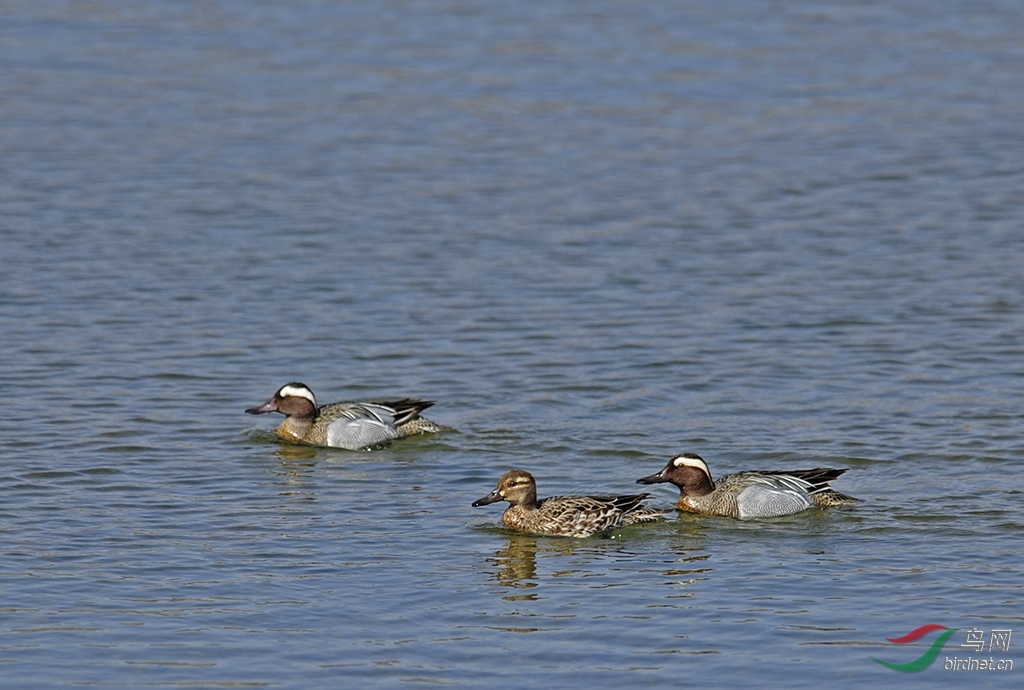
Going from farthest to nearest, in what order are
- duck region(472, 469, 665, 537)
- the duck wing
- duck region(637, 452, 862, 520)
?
the duck wing, duck region(637, 452, 862, 520), duck region(472, 469, 665, 537)

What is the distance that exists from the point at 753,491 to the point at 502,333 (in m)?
5.92

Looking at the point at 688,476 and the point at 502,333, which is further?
the point at 502,333

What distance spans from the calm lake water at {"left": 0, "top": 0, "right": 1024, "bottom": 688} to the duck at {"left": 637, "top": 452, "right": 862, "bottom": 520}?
0.20 meters

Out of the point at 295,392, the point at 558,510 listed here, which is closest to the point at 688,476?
the point at 558,510

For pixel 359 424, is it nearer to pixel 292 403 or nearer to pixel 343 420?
pixel 343 420

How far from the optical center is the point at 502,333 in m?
18.7

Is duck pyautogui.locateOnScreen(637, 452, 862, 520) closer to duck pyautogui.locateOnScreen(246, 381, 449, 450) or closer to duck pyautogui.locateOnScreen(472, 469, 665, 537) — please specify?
duck pyautogui.locateOnScreen(472, 469, 665, 537)

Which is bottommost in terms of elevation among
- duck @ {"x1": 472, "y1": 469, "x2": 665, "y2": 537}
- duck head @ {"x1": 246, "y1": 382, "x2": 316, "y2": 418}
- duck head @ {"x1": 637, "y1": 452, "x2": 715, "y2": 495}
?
duck @ {"x1": 472, "y1": 469, "x2": 665, "y2": 537}

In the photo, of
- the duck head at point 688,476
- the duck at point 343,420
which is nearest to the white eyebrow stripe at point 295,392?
the duck at point 343,420

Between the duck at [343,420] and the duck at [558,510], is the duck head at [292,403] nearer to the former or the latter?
the duck at [343,420]

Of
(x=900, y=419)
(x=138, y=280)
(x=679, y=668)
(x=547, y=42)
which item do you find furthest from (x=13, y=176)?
(x=679, y=668)

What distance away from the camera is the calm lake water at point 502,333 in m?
11.0

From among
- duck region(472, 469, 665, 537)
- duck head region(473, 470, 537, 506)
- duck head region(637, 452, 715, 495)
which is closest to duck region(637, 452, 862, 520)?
duck head region(637, 452, 715, 495)

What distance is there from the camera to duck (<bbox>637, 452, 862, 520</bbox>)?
1321cm
